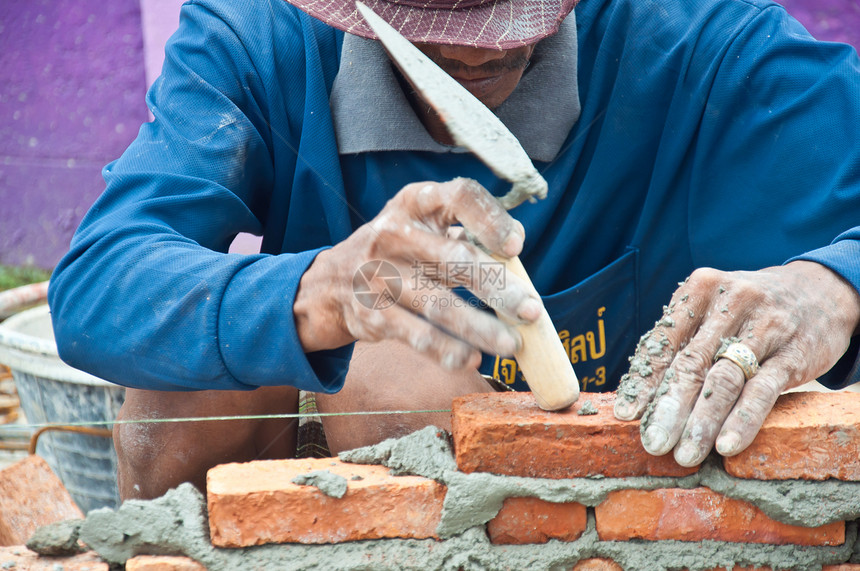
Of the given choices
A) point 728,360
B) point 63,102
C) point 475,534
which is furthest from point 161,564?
point 63,102

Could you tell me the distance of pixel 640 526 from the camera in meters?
1.50

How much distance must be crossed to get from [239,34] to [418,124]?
502 millimetres

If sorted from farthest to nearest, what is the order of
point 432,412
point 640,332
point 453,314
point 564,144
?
point 640,332 < point 564,144 < point 432,412 < point 453,314

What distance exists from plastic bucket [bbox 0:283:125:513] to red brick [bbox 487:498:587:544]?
144 centimetres

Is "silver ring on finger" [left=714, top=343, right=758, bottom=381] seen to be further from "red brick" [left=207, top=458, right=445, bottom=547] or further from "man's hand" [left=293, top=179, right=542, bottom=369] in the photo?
"red brick" [left=207, top=458, right=445, bottom=547]

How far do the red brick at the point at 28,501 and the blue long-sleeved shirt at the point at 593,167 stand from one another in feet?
1.49

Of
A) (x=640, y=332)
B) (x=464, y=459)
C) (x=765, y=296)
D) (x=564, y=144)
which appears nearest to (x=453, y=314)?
(x=464, y=459)

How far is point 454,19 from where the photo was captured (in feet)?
5.35

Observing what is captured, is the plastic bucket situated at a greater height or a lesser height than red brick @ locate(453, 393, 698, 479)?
lesser

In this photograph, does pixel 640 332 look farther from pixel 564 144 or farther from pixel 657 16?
pixel 657 16

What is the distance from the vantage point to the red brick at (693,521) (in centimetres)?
149

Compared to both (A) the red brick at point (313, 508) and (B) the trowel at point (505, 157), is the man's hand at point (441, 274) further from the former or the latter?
(A) the red brick at point (313, 508)

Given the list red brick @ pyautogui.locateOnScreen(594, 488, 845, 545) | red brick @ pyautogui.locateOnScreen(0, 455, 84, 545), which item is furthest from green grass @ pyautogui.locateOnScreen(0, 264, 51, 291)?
red brick @ pyautogui.locateOnScreen(594, 488, 845, 545)

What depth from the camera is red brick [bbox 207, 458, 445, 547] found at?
55.5 inches
